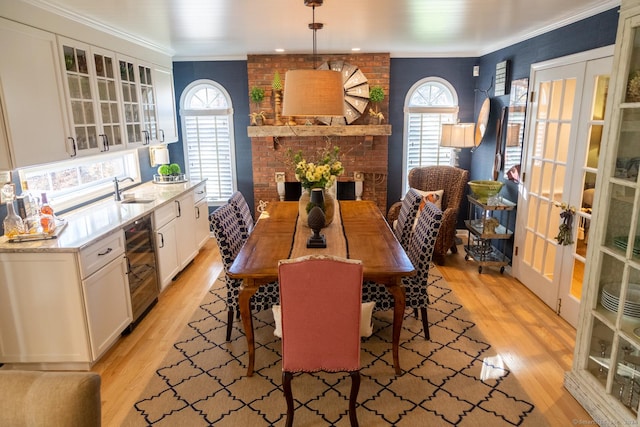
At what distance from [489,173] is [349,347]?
3677 millimetres

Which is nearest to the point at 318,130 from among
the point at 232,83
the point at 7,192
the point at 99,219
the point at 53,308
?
the point at 232,83

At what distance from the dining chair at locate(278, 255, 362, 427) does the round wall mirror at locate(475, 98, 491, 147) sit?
3711mm

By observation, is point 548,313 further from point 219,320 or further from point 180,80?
point 180,80

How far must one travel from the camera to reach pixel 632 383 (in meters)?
2.22

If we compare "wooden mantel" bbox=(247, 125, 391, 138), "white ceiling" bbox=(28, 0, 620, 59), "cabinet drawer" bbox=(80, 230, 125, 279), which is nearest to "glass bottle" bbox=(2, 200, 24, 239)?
"cabinet drawer" bbox=(80, 230, 125, 279)

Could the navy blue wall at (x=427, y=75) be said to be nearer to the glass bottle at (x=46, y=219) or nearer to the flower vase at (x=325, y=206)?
the flower vase at (x=325, y=206)

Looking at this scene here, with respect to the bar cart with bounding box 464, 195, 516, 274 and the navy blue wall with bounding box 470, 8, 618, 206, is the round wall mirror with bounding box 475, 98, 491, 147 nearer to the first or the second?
the navy blue wall with bounding box 470, 8, 618, 206

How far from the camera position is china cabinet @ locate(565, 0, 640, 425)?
7.07 feet

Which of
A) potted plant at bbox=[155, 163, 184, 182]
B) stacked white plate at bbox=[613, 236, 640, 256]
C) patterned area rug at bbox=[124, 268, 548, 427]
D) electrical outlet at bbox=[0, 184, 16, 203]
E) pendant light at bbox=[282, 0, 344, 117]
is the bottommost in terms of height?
patterned area rug at bbox=[124, 268, 548, 427]

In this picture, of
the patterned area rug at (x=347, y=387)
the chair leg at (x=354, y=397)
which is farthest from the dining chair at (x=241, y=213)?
the chair leg at (x=354, y=397)

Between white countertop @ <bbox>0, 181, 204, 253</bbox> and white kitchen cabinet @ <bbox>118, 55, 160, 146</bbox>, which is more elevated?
white kitchen cabinet @ <bbox>118, 55, 160, 146</bbox>

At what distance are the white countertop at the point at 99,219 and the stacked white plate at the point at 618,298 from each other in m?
3.19

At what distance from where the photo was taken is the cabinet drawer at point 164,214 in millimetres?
A: 3870

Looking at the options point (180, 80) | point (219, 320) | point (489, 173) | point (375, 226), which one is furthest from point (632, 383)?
point (180, 80)
